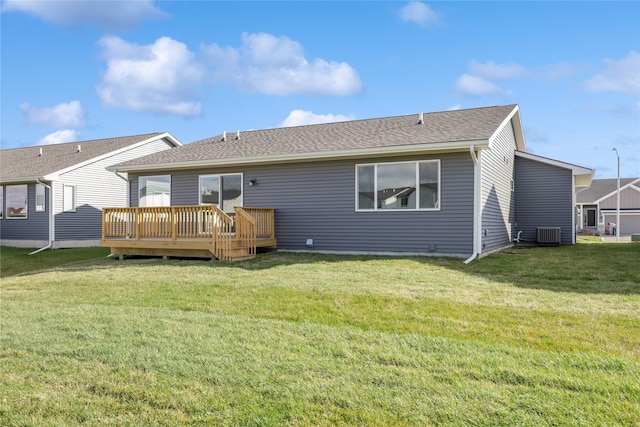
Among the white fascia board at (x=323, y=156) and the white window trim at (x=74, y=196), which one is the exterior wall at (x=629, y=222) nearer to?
the white fascia board at (x=323, y=156)

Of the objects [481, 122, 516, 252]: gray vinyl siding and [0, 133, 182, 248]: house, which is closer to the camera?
[481, 122, 516, 252]: gray vinyl siding

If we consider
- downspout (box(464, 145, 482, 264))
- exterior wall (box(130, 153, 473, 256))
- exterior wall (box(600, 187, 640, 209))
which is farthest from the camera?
exterior wall (box(600, 187, 640, 209))

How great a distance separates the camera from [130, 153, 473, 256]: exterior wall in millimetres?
10477

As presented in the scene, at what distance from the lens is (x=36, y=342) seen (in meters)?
4.39

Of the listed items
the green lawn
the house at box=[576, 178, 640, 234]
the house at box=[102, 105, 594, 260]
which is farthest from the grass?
the house at box=[576, 178, 640, 234]

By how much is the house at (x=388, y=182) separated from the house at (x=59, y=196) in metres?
4.30

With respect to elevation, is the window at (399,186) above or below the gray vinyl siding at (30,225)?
above

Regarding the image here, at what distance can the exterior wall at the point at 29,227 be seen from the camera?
55.6 feet

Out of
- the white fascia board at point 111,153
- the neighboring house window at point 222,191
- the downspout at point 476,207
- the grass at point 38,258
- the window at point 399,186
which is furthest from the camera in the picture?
the white fascia board at point 111,153

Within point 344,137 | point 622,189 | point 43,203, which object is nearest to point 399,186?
point 344,137

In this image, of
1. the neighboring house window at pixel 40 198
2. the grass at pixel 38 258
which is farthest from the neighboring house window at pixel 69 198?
the grass at pixel 38 258

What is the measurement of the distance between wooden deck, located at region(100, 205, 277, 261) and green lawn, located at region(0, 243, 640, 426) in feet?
9.69

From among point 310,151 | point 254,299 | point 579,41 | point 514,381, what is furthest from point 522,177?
point 514,381

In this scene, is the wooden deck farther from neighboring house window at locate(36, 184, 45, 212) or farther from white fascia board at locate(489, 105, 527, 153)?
white fascia board at locate(489, 105, 527, 153)
